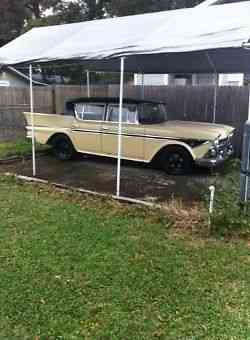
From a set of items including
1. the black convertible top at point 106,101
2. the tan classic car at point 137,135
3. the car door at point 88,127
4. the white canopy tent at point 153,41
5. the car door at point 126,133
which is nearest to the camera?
the white canopy tent at point 153,41

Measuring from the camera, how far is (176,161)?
7.83 m

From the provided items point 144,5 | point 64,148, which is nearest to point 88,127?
point 64,148

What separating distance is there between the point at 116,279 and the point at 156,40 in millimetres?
→ 3710

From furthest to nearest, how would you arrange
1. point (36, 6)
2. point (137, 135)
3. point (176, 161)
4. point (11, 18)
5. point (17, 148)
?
point (36, 6) → point (11, 18) → point (17, 148) → point (137, 135) → point (176, 161)

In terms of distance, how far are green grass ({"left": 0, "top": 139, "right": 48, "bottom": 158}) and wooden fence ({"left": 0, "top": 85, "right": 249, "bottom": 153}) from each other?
56 centimetres

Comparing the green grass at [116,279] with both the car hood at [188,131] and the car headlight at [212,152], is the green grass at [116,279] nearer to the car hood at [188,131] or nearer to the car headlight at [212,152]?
the car headlight at [212,152]

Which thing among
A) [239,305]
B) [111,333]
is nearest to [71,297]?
[111,333]

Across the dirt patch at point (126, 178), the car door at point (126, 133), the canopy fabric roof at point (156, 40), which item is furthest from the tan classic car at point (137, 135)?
the canopy fabric roof at point (156, 40)

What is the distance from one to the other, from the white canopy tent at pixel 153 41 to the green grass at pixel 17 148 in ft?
8.96

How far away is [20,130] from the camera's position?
11.8 meters

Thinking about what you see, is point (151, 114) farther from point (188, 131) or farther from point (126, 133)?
point (188, 131)

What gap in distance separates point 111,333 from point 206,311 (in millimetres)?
865

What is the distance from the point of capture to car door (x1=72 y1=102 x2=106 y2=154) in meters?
8.65

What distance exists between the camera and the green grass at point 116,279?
3012 mm
